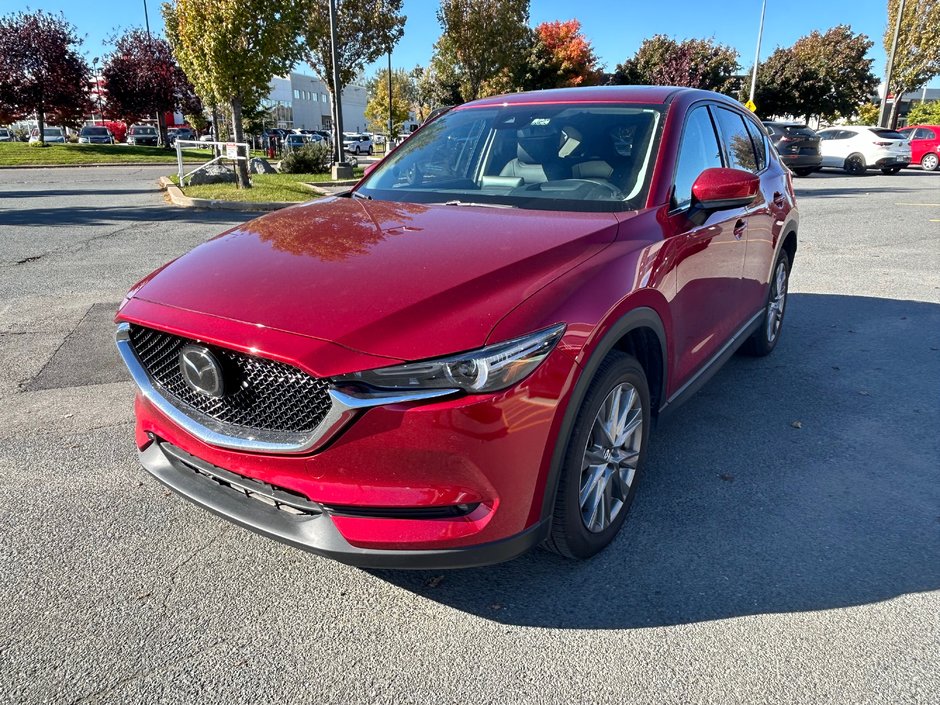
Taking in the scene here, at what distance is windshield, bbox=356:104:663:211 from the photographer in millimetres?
3123

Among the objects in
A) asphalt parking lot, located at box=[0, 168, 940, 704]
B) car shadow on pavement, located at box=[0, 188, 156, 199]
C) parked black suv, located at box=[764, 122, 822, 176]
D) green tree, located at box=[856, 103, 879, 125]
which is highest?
green tree, located at box=[856, 103, 879, 125]

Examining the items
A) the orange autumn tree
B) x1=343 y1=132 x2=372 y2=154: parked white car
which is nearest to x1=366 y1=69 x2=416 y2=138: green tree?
x1=343 y1=132 x2=372 y2=154: parked white car

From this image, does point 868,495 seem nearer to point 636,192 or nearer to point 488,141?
point 636,192

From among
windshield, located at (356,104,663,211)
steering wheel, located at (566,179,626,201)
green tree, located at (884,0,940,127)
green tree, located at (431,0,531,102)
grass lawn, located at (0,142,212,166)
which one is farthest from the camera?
green tree, located at (884,0,940,127)

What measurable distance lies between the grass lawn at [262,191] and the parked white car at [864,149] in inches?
695

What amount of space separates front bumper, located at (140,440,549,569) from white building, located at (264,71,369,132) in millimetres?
78359

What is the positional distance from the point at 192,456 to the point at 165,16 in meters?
31.3

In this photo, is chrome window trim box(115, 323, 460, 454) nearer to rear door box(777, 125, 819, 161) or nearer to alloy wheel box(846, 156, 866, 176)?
rear door box(777, 125, 819, 161)

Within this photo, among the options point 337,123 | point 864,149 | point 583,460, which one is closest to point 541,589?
point 583,460

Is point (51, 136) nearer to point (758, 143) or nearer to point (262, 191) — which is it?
point (262, 191)

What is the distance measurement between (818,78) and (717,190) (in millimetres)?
42612

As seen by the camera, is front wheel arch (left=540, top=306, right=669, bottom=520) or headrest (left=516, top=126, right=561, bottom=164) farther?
headrest (left=516, top=126, right=561, bottom=164)

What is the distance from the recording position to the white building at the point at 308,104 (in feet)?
271

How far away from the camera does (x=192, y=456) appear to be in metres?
2.43
